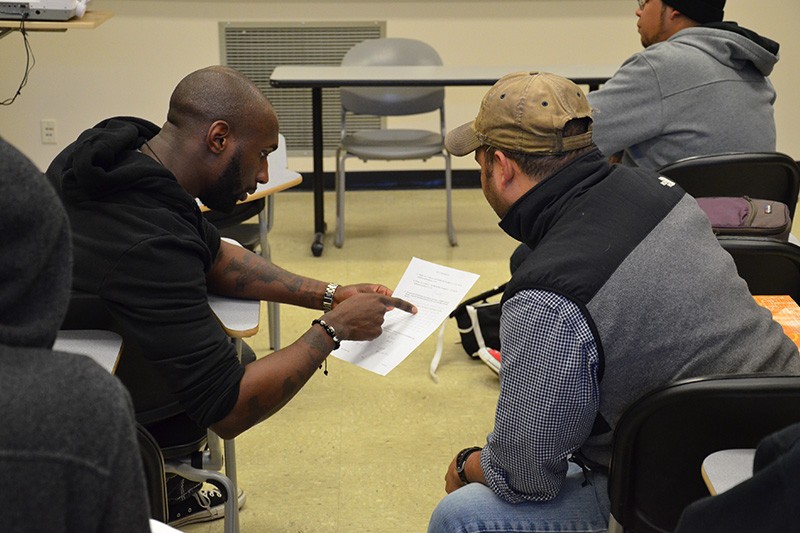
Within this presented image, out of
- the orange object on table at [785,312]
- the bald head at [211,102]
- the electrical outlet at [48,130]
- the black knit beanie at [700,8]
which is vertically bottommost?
the electrical outlet at [48,130]

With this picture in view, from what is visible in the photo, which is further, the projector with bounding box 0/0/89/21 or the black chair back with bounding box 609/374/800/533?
the projector with bounding box 0/0/89/21

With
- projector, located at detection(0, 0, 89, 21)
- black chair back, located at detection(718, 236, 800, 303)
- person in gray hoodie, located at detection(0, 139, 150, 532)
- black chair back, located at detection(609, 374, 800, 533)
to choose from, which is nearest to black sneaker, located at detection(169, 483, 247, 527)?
black chair back, located at detection(609, 374, 800, 533)

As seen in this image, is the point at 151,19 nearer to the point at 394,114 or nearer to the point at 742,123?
the point at 394,114

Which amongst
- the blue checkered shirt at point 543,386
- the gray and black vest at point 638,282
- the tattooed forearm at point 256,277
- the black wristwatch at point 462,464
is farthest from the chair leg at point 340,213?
the blue checkered shirt at point 543,386

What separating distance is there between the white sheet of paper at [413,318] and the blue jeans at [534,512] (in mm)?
351

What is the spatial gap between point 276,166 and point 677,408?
199cm

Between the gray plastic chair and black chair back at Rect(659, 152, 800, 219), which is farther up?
black chair back at Rect(659, 152, 800, 219)

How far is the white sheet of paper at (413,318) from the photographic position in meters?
1.90

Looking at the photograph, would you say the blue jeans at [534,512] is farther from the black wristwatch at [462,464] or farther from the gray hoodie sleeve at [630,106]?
the gray hoodie sleeve at [630,106]

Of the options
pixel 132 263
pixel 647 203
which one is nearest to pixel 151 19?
pixel 132 263

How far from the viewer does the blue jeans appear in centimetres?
157

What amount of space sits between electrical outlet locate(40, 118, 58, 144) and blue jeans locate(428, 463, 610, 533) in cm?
431

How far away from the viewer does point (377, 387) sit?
124 inches

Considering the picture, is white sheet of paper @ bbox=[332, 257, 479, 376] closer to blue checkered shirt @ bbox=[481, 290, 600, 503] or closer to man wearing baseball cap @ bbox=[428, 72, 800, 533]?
man wearing baseball cap @ bbox=[428, 72, 800, 533]
